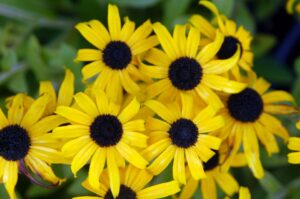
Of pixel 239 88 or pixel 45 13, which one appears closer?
pixel 239 88

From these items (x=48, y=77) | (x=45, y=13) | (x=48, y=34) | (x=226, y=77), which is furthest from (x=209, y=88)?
(x=48, y=34)

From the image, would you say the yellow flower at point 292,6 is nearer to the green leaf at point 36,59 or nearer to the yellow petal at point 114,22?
the yellow petal at point 114,22

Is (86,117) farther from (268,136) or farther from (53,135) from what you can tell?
(268,136)

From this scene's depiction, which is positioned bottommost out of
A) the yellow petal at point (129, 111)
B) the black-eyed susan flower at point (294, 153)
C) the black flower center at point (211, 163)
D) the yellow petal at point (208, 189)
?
the yellow petal at point (208, 189)

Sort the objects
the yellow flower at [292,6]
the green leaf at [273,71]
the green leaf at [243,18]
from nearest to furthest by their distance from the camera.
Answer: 1. the yellow flower at [292,6]
2. the green leaf at [243,18]
3. the green leaf at [273,71]

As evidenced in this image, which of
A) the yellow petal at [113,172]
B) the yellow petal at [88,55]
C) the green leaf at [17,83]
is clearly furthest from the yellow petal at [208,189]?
the green leaf at [17,83]

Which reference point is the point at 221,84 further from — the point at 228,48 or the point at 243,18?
the point at 243,18
